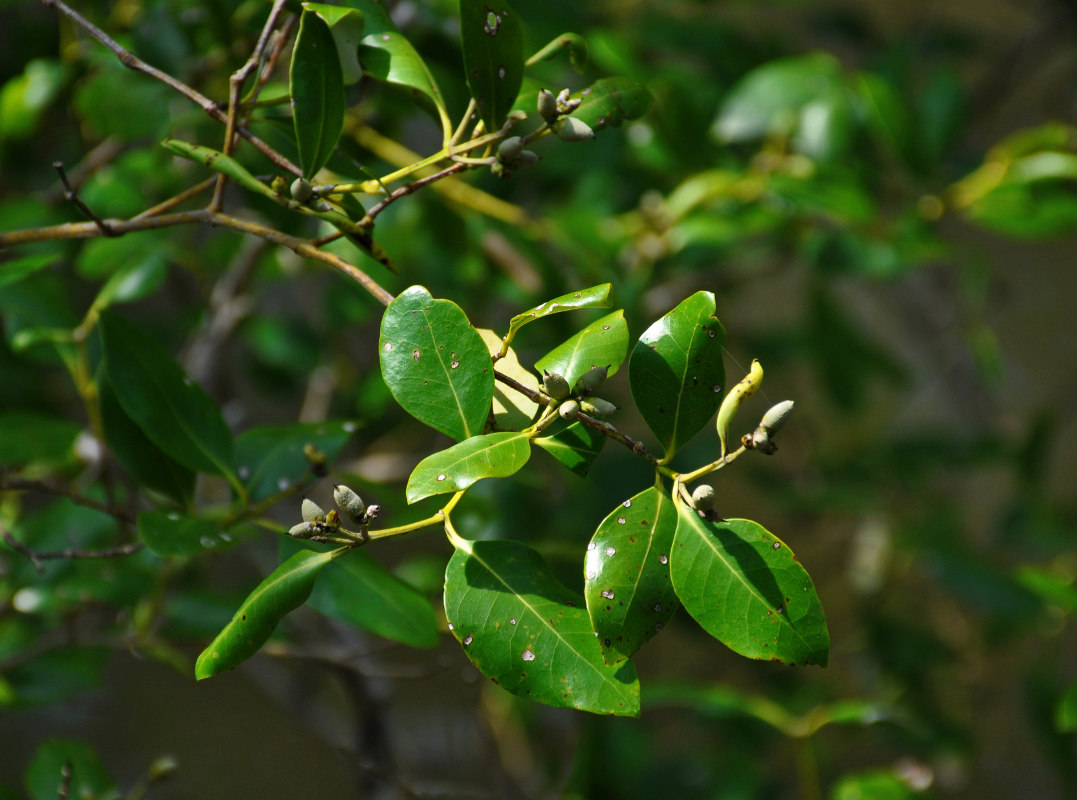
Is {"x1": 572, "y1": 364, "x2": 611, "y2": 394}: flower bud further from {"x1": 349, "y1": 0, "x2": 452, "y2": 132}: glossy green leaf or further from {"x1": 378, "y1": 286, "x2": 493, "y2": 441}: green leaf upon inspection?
{"x1": 349, "y1": 0, "x2": 452, "y2": 132}: glossy green leaf

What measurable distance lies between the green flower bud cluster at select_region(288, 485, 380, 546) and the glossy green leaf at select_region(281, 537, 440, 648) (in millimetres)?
129

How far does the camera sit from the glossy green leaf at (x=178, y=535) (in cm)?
41

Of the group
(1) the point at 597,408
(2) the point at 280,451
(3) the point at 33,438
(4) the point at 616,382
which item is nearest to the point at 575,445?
(1) the point at 597,408

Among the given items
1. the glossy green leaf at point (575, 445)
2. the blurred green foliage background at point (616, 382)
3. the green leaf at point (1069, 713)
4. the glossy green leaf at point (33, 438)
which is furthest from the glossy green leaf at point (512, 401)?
the green leaf at point (1069, 713)

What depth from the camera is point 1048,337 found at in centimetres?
187

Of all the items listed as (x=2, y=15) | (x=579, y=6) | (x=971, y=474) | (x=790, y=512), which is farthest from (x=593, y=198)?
(x=971, y=474)

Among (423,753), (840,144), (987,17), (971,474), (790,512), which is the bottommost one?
(423,753)

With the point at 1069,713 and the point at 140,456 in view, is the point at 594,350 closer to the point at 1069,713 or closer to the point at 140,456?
the point at 140,456

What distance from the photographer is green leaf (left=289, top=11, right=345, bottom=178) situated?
14.5 inches

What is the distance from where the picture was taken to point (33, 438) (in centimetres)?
61

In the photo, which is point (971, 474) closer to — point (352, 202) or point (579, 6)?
point (579, 6)

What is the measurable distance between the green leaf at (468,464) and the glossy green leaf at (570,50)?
0.66ft

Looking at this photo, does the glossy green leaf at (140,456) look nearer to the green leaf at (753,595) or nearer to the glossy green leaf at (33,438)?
the glossy green leaf at (33,438)

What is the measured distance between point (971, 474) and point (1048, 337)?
1.12 feet
